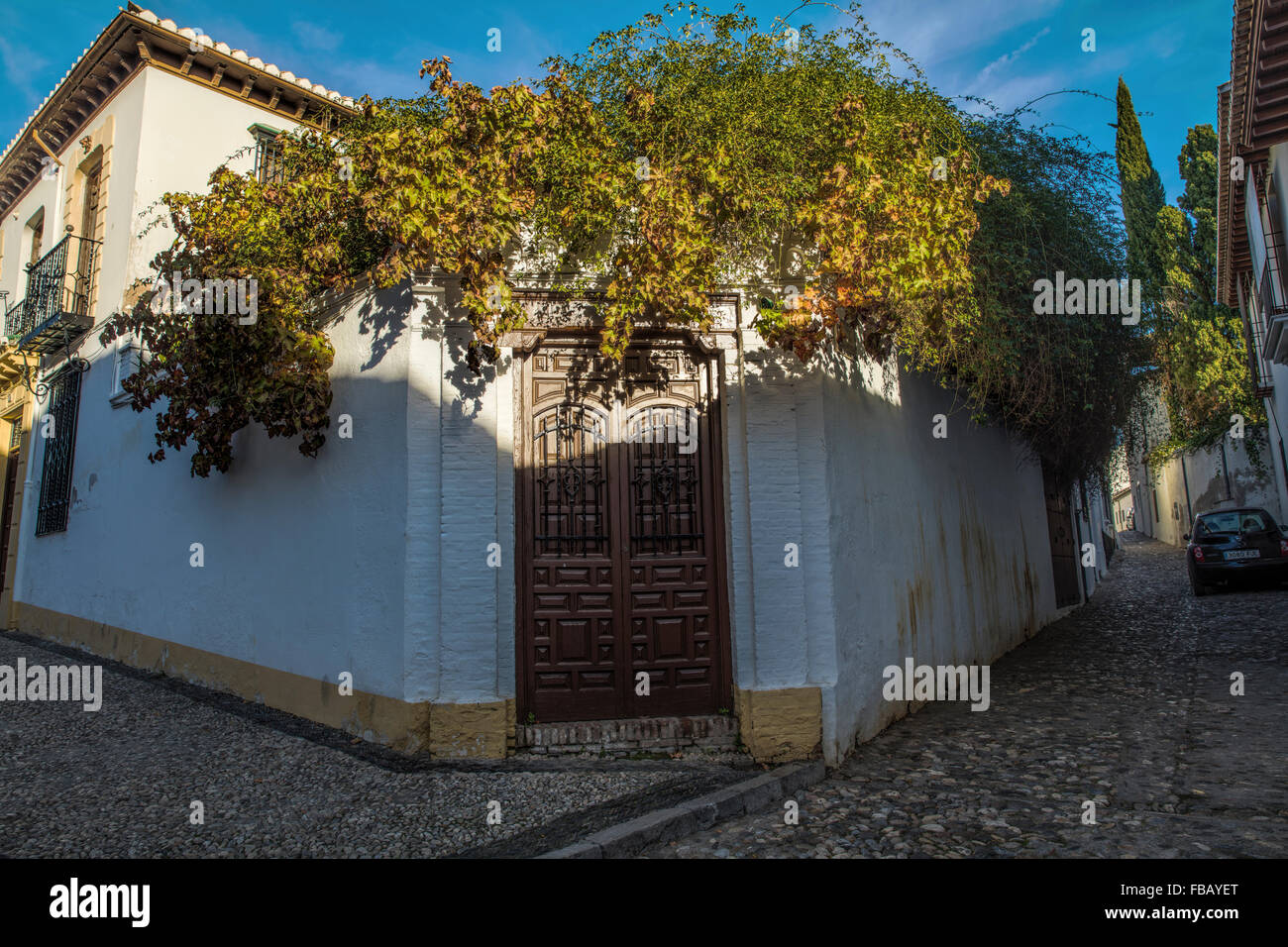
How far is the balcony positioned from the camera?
1016 cm

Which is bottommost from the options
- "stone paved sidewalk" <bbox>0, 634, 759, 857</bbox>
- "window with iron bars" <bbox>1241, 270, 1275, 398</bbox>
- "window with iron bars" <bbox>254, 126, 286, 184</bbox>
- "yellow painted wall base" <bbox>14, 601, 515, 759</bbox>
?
"stone paved sidewalk" <bbox>0, 634, 759, 857</bbox>

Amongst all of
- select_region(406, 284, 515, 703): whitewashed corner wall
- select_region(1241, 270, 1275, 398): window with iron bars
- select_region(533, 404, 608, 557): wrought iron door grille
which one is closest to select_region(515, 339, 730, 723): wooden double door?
select_region(533, 404, 608, 557): wrought iron door grille

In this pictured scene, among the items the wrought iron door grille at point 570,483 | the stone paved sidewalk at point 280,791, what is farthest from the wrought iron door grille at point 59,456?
the wrought iron door grille at point 570,483

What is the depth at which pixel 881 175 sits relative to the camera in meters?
5.24

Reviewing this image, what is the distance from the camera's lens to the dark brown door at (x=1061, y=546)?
12398 millimetres

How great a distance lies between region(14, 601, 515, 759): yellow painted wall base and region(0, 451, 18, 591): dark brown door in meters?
5.57

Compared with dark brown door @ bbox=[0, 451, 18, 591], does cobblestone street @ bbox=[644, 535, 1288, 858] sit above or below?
below

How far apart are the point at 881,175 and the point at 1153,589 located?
13353 mm

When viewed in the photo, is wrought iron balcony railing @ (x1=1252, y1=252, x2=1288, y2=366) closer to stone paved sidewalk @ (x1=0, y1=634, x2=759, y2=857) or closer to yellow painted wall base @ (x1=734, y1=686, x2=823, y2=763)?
yellow painted wall base @ (x1=734, y1=686, x2=823, y2=763)

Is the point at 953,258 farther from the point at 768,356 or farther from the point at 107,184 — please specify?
the point at 107,184

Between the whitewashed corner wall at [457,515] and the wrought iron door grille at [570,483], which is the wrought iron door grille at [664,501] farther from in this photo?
the whitewashed corner wall at [457,515]

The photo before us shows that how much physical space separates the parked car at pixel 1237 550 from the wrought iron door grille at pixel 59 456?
16.4 m

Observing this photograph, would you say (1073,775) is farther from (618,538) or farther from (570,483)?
(570,483)
